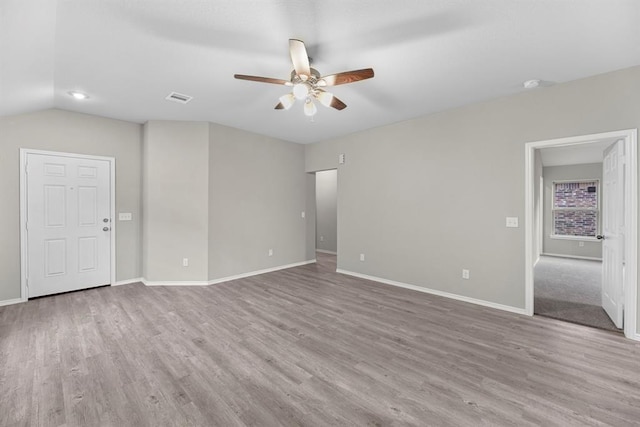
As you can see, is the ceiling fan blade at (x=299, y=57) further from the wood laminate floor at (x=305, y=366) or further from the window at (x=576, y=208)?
the window at (x=576, y=208)

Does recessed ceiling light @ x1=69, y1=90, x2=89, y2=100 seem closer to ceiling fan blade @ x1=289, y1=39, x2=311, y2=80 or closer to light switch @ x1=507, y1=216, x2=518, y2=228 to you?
ceiling fan blade @ x1=289, y1=39, x2=311, y2=80

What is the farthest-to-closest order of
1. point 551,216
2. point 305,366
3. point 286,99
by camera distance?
1. point 551,216
2. point 286,99
3. point 305,366

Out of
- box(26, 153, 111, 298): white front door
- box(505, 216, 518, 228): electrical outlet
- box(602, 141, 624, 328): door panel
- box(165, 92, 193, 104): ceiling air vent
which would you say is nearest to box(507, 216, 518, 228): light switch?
box(505, 216, 518, 228): electrical outlet

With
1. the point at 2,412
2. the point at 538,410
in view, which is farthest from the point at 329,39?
the point at 2,412

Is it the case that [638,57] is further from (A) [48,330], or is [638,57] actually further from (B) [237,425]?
(A) [48,330]

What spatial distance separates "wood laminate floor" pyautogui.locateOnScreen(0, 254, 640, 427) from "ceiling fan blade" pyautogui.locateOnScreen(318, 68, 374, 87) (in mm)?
2384

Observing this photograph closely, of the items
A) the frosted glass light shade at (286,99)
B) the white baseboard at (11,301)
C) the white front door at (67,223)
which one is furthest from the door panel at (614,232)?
the white baseboard at (11,301)

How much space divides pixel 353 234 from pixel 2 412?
4.46 meters

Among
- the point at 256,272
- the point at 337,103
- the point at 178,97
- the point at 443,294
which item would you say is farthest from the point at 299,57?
the point at 256,272

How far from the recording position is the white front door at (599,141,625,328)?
9.38 ft

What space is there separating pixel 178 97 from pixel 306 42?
2046mm

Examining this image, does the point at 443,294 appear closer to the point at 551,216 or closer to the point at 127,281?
the point at 127,281

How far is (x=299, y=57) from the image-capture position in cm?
211

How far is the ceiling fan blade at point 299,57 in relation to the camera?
76.6 inches
